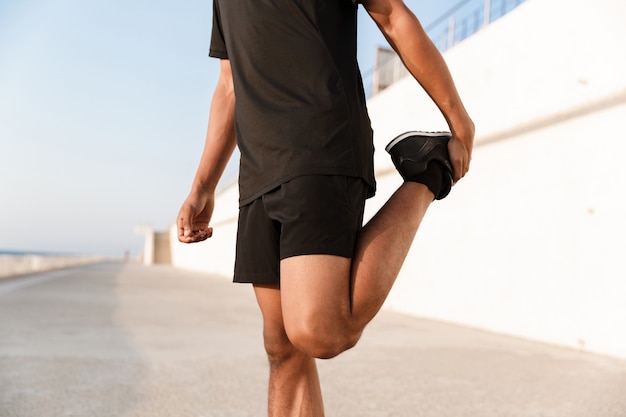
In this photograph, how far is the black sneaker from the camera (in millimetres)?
1466

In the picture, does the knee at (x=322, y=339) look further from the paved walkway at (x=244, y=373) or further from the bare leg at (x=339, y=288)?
the paved walkway at (x=244, y=373)

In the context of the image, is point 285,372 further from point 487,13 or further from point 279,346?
point 487,13

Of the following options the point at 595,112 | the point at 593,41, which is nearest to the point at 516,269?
the point at 595,112

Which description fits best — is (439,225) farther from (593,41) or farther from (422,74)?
(422,74)

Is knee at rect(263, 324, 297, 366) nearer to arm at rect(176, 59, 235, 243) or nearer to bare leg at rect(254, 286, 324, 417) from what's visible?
bare leg at rect(254, 286, 324, 417)

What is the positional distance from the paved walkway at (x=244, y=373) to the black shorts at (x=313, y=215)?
4.50ft

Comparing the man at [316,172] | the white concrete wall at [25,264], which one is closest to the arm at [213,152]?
the man at [316,172]

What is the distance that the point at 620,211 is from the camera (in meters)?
4.81

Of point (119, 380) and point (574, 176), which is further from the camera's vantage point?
point (574, 176)

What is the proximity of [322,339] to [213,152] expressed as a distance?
0.80 m

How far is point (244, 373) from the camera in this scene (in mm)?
3381

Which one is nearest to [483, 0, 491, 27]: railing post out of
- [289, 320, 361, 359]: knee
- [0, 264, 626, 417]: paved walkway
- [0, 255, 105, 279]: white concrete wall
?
[0, 264, 626, 417]: paved walkway

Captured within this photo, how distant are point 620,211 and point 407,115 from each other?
447cm

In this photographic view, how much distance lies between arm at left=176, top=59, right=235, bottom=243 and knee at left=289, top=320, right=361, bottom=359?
0.63 m
